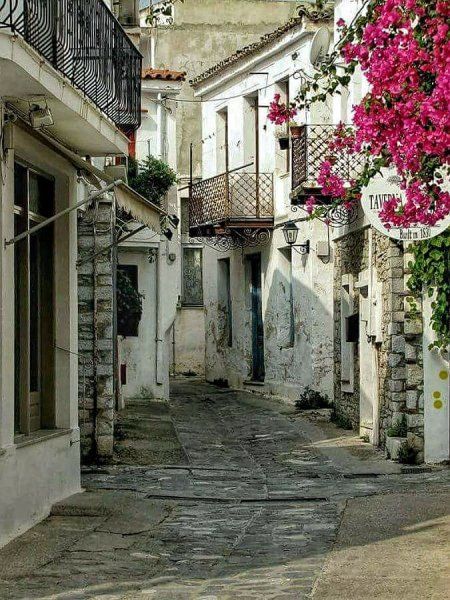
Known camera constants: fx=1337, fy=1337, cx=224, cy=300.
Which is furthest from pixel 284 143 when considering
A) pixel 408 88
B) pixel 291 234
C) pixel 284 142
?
pixel 408 88

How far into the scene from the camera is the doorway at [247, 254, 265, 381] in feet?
95.9

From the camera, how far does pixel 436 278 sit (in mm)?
16016

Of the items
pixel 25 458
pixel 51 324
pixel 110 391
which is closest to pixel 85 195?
pixel 110 391

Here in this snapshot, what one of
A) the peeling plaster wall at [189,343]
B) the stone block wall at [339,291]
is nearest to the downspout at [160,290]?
the stone block wall at [339,291]

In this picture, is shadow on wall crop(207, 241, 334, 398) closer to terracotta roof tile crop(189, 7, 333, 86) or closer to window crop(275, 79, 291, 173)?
window crop(275, 79, 291, 173)

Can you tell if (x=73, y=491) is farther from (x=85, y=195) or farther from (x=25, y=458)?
(x=85, y=195)

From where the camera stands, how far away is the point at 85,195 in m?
Result: 16.4

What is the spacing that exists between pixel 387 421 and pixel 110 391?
3.80m

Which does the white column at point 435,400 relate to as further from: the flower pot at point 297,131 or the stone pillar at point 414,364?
the flower pot at point 297,131

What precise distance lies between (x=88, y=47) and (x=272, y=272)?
1561cm

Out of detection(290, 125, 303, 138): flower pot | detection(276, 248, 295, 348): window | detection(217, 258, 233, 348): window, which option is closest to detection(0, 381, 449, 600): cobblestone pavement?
detection(290, 125, 303, 138): flower pot

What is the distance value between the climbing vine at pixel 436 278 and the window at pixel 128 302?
875 centimetres

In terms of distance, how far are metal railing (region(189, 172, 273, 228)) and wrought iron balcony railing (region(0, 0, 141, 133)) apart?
12297mm

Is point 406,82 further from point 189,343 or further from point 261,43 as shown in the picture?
point 189,343
